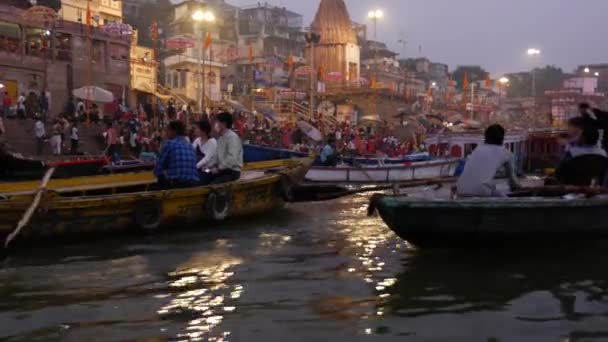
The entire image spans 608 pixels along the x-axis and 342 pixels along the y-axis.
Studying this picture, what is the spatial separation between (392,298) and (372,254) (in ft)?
6.36

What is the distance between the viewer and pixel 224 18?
56.9 metres

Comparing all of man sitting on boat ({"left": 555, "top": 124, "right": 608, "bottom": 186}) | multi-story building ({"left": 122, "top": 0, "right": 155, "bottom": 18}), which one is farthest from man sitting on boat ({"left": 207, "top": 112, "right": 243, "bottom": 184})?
multi-story building ({"left": 122, "top": 0, "right": 155, "bottom": 18})

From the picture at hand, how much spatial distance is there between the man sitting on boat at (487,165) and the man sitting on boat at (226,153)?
12.3ft

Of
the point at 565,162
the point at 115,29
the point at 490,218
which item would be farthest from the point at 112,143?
the point at 490,218

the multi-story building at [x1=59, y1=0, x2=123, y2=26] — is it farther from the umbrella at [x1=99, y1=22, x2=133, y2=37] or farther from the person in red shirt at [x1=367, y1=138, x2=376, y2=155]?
the person in red shirt at [x1=367, y1=138, x2=376, y2=155]

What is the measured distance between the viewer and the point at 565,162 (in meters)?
7.68

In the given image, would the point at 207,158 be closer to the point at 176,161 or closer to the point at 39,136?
the point at 176,161

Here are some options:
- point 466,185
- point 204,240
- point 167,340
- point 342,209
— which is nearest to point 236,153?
point 204,240

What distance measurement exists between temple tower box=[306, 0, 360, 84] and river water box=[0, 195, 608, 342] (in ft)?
150

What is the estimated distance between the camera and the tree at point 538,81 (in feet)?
291

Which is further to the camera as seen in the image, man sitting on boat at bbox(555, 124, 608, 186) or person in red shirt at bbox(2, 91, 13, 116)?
person in red shirt at bbox(2, 91, 13, 116)

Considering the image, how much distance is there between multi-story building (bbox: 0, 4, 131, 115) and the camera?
27.4 metres

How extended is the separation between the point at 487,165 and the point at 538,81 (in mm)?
90268

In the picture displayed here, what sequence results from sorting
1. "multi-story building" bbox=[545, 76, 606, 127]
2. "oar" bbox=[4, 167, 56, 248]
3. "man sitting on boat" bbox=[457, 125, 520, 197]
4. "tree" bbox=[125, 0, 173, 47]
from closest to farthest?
"oar" bbox=[4, 167, 56, 248], "man sitting on boat" bbox=[457, 125, 520, 197], "tree" bbox=[125, 0, 173, 47], "multi-story building" bbox=[545, 76, 606, 127]
